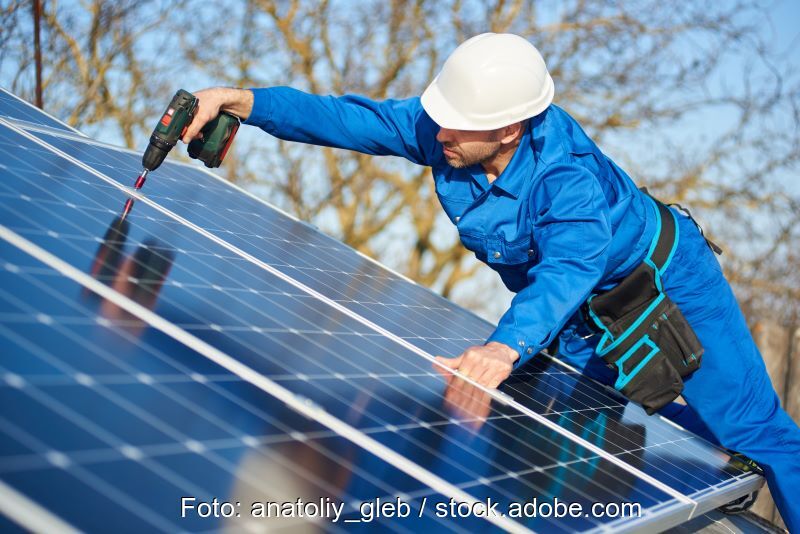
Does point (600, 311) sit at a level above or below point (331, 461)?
above

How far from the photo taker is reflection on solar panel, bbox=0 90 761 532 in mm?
1688

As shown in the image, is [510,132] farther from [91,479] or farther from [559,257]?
[91,479]

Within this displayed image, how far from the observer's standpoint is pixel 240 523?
67.1 inches

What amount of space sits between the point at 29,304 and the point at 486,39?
2710 millimetres

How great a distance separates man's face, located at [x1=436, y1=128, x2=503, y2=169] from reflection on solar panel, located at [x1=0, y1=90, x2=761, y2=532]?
786 mm

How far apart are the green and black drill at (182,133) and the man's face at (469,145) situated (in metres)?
1.02

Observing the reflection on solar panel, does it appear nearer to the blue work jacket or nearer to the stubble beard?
the blue work jacket

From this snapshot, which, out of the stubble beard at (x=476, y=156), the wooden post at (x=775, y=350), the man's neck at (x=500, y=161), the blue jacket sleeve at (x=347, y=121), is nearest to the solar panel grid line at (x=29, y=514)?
the stubble beard at (x=476, y=156)

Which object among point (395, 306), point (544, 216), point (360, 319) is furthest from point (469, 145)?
point (360, 319)

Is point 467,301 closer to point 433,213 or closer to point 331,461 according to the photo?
point 433,213

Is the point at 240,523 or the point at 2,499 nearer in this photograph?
the point at 2,499

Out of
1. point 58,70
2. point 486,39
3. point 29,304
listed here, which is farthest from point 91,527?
point 58,70

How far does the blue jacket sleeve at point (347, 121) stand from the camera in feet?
15.4

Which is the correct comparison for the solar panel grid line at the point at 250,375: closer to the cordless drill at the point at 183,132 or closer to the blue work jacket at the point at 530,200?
the blue work jacket at the point at 530,200
